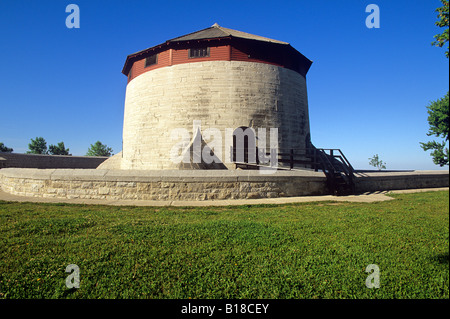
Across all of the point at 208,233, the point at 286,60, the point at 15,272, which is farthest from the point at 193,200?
the point at 286,60

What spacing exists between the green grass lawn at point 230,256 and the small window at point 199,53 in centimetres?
1420

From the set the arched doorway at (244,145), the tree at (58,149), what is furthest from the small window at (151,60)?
the tree at (58,149)

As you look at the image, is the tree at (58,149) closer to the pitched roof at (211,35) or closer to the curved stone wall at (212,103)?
the curved stone wall at (212,103)

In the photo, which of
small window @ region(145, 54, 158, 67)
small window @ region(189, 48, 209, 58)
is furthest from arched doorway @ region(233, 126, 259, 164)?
small window @ region(145, 54, 158, 67)

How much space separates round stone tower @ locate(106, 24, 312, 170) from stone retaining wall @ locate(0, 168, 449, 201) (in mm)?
5872

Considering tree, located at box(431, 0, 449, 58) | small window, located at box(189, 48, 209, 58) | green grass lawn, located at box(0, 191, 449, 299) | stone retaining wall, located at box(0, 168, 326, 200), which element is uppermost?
small window, located at box(189, 48, 209, 58)

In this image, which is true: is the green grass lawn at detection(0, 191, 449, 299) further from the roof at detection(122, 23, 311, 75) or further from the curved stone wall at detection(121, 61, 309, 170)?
the roof at detection(122, 23, 311, 75)

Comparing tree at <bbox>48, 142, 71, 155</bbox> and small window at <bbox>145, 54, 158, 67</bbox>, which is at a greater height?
small window at <bbox>145, 54, 158, 67</bbox>

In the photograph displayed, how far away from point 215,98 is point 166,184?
29.3 ft

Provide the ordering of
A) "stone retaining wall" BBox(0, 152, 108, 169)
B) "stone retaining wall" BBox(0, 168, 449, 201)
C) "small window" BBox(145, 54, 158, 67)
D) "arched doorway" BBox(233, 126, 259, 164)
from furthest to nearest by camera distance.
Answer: "stone retaining wall" BBox(0, 152, 108, 169) < "small window" BBox(145, 54, 158, 67) < "arched doorway" BBox(233, 126, 259, 164) < "stone retaining wall" BBox(0, 168, 449, 201)

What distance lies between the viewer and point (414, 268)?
279 centimetres

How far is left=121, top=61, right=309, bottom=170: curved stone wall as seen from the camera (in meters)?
15.4

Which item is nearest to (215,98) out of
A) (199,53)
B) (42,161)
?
(199,53)
